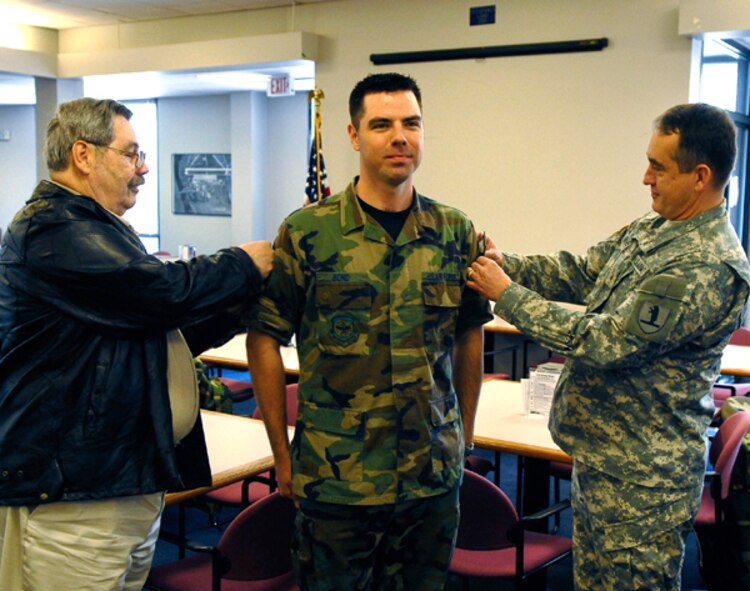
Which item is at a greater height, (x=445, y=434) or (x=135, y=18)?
(x=135, y=18)

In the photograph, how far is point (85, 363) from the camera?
1806 millimetres

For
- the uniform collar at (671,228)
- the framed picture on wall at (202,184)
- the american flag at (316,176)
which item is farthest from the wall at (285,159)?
the uniform collar at (671,228)

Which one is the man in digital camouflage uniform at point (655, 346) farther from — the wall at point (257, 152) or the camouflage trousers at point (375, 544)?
the wall at point (257, 152)

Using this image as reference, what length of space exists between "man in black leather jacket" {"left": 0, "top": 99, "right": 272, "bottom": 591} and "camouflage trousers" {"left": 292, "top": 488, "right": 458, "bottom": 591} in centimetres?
34

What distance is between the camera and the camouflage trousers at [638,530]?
213 cm

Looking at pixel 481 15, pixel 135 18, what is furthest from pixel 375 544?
pixel 135 18

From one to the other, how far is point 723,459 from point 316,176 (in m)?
4.91

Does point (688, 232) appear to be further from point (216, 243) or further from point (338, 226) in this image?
point (216, 243)

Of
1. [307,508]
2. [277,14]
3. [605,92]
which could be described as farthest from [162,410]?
[277,14]

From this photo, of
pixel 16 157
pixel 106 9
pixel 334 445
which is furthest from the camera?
pixel 16 157

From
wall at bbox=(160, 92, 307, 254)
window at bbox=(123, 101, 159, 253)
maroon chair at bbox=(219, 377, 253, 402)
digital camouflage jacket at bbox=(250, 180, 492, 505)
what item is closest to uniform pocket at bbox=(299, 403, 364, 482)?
digital camouflage jacket at bbox=(250, 180, 492, 505)

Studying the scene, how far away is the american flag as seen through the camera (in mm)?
7191

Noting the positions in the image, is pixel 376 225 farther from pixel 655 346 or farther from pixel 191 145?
pixel 191 145

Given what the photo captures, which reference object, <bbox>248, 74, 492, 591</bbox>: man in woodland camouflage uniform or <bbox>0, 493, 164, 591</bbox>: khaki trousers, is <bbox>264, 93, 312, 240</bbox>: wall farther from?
<bbox>0, 493, 164, 591</bbox>: khaki trousers
